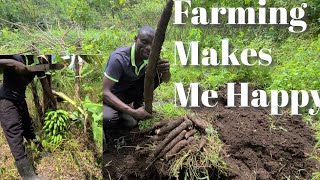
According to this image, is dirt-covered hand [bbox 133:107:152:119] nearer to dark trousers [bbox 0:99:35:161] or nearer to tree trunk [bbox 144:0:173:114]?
tree trunk [bbox 144:0:173:114]

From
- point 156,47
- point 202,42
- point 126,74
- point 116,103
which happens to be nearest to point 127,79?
point 126,74

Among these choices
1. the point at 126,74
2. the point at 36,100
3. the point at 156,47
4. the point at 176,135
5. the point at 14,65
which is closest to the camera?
the point at 14,65

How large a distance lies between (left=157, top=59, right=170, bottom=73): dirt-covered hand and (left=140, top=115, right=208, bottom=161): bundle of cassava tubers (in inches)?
13.4

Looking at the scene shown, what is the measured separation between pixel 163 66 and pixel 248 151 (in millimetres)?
778

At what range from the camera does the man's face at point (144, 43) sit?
253 centimetres

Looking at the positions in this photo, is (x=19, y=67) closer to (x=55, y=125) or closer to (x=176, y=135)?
(x=55, y=125)

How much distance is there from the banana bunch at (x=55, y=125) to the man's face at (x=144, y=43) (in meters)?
0.79

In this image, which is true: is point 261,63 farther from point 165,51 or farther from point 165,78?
point 165,78

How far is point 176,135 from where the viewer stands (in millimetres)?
2518

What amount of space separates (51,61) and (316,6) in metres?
3.47

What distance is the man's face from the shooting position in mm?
2531

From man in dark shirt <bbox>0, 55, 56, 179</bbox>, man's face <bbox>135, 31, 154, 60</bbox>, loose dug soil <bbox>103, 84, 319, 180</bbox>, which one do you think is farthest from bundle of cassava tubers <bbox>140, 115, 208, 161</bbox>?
man in dark shirt <bbox>0, 55, 56, 179</bbox>

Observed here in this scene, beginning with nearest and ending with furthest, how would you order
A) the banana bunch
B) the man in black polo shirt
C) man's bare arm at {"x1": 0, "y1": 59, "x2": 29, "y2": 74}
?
man's bare arm at {"x1": 0, "y1": 59, "x2": 29, "y2": 74} < the banana bunch < the man in black polo shirt

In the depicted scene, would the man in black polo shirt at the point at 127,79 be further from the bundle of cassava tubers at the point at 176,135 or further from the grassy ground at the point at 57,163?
the grassy ground at the point at 57,163
